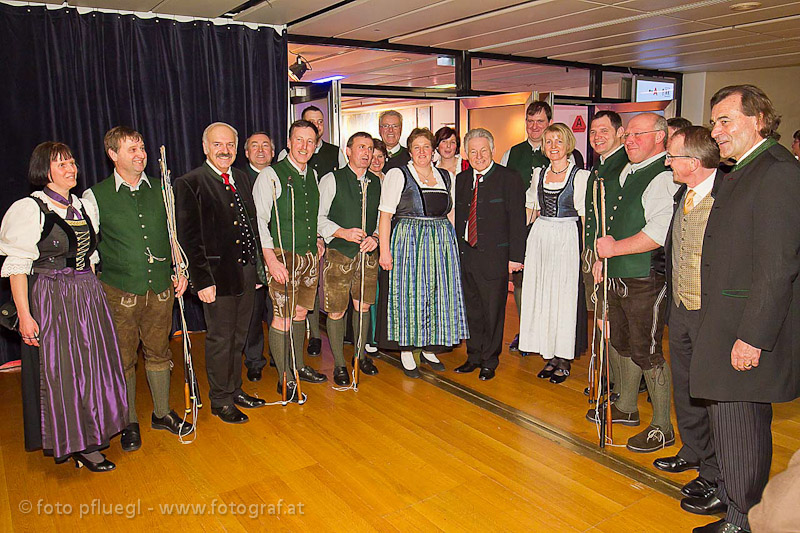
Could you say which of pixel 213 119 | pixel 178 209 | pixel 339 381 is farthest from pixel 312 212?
pixel 213 119

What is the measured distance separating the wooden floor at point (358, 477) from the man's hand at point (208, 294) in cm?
76

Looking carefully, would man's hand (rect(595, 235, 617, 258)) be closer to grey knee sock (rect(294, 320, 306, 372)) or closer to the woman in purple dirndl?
grey knee sock (rect(294, 320, 306, 372))

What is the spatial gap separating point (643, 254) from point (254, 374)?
270 centimetres

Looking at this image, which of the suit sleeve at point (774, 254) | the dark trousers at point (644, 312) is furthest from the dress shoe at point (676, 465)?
the suit sleeve at point (774, 254)

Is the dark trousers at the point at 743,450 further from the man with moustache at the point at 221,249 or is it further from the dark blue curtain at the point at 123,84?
the dark blue curtain at the point at 123,84

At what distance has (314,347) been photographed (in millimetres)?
5027

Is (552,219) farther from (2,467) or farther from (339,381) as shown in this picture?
(2,467)

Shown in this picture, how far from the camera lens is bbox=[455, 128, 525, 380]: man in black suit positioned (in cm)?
415

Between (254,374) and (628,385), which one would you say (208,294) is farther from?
(628,385)

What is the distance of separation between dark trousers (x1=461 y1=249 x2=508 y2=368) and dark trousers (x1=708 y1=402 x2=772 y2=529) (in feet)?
6.55

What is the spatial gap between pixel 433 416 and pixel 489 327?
0.89m

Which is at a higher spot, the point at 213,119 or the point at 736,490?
the point at 213,119

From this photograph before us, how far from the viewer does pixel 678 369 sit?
2.86 meters

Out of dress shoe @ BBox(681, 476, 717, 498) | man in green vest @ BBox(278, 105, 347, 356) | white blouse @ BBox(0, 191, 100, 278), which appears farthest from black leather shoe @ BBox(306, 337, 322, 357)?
dress shoe @ BBox(681, 476, 717, 498)
